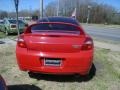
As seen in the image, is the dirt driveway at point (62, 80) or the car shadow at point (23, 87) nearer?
the car shadow at point (23, 87)

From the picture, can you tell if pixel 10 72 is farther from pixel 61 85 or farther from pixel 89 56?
pixel 89 56

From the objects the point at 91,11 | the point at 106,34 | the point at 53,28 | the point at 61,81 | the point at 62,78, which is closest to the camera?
the point at 61,81

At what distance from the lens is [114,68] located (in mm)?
8055

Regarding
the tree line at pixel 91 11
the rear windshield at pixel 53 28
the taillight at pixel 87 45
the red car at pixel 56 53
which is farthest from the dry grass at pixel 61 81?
the tree line at pixel 91 11

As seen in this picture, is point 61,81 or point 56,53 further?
point 61,81

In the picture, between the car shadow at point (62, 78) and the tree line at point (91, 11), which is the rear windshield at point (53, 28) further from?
the tree line at point (91, 11)

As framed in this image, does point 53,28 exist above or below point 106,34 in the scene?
above

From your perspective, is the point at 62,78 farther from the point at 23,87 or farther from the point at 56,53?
the point at 23,87

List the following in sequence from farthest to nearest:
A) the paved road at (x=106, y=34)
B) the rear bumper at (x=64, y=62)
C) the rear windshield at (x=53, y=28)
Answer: the paved road at (x=106, y=34) → the rear windshield at (x=53, y=28) → the rear bumper at (x=64, y=62)

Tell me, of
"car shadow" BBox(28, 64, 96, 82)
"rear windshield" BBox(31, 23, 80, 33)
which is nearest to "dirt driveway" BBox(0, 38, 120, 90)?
"car shadow" BBox(28, 64, 96, 82)

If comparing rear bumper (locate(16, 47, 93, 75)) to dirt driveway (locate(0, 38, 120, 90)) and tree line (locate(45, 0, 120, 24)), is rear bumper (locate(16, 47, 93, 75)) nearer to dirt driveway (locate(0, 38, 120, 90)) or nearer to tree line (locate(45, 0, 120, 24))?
dirt driveway (locate(0, 38, 120, 90))

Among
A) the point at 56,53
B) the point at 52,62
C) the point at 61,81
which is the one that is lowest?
the point at 61,81

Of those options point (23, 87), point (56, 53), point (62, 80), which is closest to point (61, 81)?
point (62, 80)

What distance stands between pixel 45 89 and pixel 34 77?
3.05 feet
